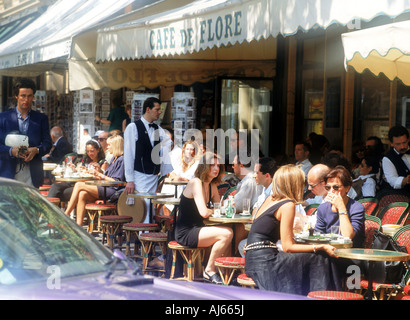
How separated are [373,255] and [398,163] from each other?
128 inches

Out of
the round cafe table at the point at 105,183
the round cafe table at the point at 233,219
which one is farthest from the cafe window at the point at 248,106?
the round cafe table at the point at 233,219

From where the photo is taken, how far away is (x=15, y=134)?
784cm

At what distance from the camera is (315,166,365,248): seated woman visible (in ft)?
21.7

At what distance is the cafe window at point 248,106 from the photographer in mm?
15453

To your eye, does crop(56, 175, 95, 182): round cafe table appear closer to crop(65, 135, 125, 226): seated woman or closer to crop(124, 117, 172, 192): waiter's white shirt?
crop(65, 135, 125, 226): seated woman

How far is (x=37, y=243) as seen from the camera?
147 inches

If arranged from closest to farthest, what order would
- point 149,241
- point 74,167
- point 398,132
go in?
point 398,132 → point 149,241 → point 74,167

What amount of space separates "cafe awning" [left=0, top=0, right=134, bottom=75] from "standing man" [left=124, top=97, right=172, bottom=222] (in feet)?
9.03

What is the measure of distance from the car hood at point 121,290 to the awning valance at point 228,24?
10.2 feet

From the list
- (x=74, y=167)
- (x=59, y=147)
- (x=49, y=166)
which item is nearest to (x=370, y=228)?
(x=74, y=167)

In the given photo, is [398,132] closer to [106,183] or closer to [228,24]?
[228,24]

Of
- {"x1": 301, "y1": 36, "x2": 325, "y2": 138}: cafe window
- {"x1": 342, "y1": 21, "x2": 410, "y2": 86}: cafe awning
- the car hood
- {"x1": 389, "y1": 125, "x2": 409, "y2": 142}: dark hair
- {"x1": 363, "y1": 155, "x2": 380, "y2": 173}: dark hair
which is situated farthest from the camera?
{"x1": 301, "y1": 36, "x2": 325, "y2": 138}: cafe window

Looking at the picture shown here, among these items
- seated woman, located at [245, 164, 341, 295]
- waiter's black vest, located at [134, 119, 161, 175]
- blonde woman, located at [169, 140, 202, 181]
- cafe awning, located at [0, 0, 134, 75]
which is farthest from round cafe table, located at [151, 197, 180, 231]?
cafe awning, located at [0, 0, 134, 75]
